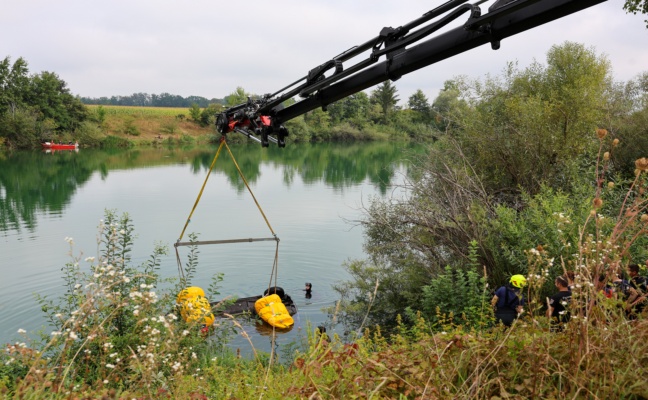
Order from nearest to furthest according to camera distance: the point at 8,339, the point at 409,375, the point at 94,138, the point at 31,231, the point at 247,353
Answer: the point at 409,375
the point at 247,353
the point at 8,339
the point at 31,231
the point at 94,138

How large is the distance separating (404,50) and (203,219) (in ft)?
59.3

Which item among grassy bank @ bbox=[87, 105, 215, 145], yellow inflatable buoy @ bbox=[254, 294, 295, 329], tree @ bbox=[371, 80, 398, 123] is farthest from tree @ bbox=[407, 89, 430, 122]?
yellow inflatable buoy @ bbox=[254, 294, 295, 329]

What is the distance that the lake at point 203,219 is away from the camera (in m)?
14.3

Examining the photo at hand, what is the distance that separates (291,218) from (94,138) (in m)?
48.9

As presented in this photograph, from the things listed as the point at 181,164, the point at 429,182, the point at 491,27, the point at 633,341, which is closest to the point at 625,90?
the point at 429,182

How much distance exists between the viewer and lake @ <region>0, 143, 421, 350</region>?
14.3m

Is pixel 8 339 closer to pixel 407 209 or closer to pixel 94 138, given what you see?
pixel 407 209

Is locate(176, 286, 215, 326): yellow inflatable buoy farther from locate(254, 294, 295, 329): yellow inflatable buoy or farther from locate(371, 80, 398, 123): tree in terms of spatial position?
locate(371, 80, 398, 123): tree

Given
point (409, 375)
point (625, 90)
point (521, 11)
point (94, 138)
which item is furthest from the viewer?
point (94, 138)

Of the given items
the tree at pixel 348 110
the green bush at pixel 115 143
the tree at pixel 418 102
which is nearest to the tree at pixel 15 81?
the green bush at pixel 115 143

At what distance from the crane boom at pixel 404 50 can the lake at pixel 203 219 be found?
2.55m

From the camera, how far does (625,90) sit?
22188mm

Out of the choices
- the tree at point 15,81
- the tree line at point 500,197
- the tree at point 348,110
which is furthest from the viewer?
the tree at point 348,110

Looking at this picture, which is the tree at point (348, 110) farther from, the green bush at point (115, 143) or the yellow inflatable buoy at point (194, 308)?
the yellow inflatable buoy at point (194, 308)
